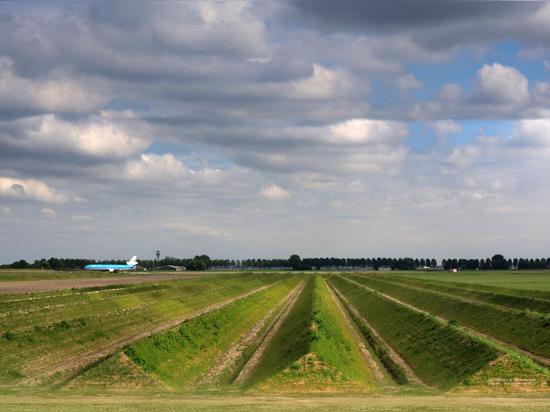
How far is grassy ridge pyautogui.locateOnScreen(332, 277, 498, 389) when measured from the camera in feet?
116

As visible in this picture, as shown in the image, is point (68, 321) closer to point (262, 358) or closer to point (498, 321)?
point (262, 358)

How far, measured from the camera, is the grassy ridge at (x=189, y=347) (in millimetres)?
36562

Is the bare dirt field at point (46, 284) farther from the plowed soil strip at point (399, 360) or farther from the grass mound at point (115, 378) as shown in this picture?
the grass mound at point (115, 378)

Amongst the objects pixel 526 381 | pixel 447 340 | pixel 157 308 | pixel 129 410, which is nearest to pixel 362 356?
pixel 447 340

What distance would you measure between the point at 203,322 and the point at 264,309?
940 inches

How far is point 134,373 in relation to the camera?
34625 millimetres

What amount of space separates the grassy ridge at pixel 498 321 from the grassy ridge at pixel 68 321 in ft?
83.5

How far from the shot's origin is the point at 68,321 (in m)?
52.9

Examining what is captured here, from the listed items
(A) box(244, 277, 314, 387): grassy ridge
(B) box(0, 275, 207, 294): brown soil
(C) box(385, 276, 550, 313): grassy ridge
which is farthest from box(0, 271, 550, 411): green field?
(B) box(0, 275, 207, 294): brown soil

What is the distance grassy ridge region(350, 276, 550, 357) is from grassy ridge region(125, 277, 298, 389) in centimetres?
1847

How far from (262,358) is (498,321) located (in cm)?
2248

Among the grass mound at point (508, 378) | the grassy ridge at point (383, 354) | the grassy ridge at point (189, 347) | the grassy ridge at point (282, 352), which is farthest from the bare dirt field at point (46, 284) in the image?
the grass mound at point (508, 378)

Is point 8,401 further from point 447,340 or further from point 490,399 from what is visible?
point 447,340

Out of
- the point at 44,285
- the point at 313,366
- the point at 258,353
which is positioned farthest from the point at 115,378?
the point at 44,285
